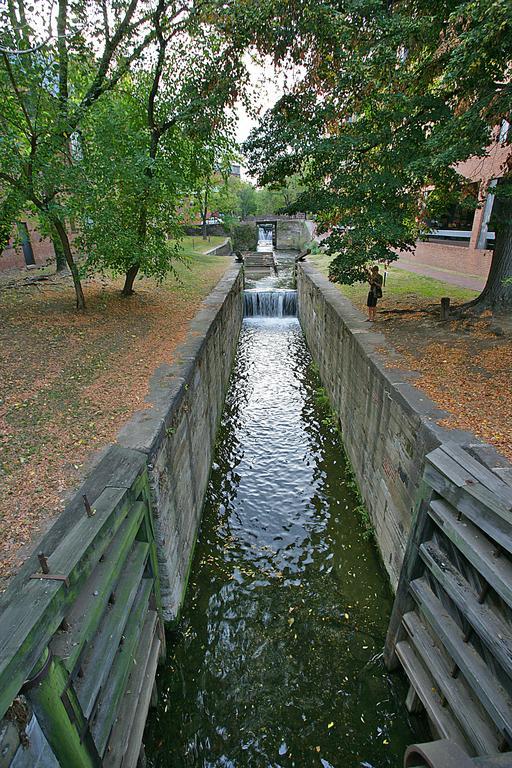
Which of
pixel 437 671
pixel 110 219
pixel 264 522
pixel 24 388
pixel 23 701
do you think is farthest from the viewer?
pixel 110 219

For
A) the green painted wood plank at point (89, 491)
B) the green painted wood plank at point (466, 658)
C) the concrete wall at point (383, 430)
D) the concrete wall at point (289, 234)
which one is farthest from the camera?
the concrete wall at point (289, 234)

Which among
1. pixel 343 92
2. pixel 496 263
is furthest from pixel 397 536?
pixel 343 92

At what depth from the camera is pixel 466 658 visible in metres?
3.54

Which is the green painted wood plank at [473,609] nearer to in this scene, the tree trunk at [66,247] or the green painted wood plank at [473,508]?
the green painted wood plank at [473,508]

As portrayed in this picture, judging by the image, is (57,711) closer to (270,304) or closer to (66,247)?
(66,247)

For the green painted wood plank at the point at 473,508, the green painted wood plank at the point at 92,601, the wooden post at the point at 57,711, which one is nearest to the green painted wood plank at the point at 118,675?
the wooden post at the point at 57,711

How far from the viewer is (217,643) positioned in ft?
17.4

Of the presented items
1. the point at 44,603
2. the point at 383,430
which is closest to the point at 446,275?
the point at 383,430

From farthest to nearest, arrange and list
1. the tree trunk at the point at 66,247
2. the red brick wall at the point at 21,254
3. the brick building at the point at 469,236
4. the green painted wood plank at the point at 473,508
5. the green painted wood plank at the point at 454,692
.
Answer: the red brick wall at the point at 21,254 → the brick building at the point at 469,236 → the tree trunk at the point at 66,247 → the green painted wood plank at the point at 454,692 → the green painted wood plank at the point at 473,508

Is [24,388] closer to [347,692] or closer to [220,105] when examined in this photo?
[347,692]

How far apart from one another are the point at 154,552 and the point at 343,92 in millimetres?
8382

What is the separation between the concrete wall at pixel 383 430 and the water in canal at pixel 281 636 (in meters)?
0.70

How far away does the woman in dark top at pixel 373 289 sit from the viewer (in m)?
9.13

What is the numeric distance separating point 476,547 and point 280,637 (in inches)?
122
